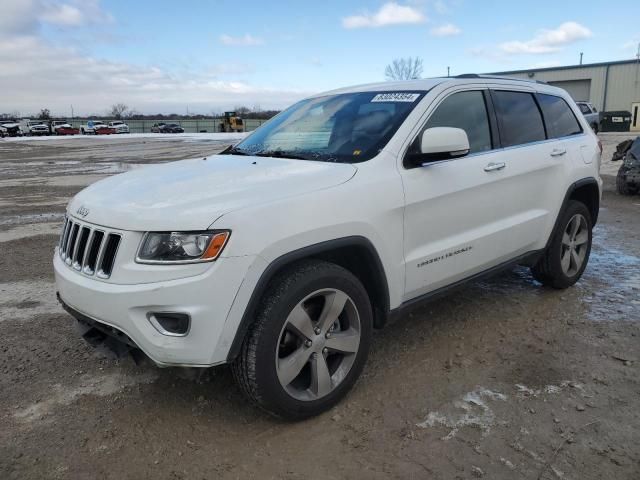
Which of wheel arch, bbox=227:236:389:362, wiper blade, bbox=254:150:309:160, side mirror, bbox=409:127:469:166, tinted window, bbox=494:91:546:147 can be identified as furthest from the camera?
tinted window, bbox=494:91:546:147

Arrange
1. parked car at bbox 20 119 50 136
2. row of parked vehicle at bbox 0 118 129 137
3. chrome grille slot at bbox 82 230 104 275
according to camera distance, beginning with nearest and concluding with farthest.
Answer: chrome grille slot at bbox 82 230 104 275 < row of parked vehicle at bbox 0 118 129 137 < parked car at bbox 20 119 50 136

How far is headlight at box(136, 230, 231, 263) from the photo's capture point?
2.49 metres

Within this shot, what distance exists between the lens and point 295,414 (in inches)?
113

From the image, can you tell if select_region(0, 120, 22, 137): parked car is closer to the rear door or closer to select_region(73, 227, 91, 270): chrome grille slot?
select_region(73, 227, 91, 270): chrome grille slot

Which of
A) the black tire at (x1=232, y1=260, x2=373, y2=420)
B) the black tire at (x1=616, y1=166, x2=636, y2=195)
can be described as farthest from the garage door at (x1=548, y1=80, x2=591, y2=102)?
the black tire at (x1=232, y1=260, x2=373, y2=420)

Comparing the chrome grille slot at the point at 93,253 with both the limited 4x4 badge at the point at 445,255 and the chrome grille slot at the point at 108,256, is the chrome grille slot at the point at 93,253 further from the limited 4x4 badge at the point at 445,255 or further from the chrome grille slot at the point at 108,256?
the limited 4x4 badge at the point at 445,255

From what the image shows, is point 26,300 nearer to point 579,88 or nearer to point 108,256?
point 108,256

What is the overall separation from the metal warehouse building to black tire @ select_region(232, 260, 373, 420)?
47.4 m

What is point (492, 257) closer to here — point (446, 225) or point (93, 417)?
point (446, 225)

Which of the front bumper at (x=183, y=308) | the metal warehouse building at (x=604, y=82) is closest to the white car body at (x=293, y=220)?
the front bumper at (x=183, y=308)

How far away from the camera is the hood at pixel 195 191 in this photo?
2553 millimetres

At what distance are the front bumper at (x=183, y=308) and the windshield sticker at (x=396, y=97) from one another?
1.75 metres

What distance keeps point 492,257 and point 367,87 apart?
5.19 ft

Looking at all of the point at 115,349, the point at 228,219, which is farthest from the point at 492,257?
the point at 115,349
